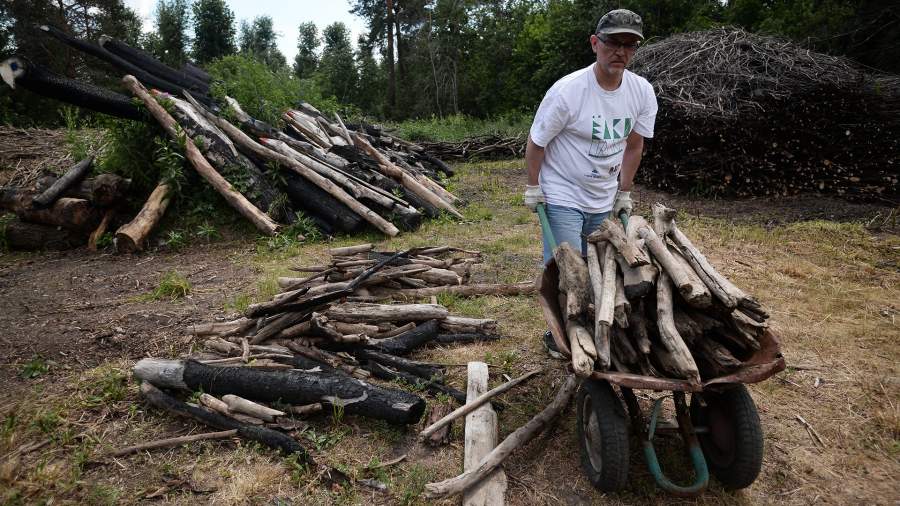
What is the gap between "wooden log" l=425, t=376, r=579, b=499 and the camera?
8.61 ft

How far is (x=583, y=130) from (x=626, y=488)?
214cm

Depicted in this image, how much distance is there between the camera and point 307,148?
29.1 feet

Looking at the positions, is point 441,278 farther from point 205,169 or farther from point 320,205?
point 205,169

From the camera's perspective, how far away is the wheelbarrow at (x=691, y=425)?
7.45 feet

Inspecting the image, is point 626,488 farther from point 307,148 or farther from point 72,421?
point 307,148

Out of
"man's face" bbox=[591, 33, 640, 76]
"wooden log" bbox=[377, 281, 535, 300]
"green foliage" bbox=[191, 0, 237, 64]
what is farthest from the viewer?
"green foliage" bbox=[191, 0, 237, 64]

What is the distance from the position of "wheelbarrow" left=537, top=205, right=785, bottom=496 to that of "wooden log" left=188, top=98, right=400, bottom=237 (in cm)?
510

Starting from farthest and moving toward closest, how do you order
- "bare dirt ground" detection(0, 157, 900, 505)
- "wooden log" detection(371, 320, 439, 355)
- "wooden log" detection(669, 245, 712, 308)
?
1. "wooden log" detection(371, 320, 439, 355)
2. "bare dirt ground" detection(0, 157, 900, 505)
3. "wooden log" detection(669, 245, 712, 308)

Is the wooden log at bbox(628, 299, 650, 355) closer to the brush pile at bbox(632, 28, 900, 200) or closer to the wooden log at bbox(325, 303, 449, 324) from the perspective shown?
the wooden log at bbox(325, 303, 449, 324)

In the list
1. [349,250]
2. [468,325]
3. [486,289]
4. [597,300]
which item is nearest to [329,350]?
[468,325]

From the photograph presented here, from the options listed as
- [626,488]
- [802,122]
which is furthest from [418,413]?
[802,122]

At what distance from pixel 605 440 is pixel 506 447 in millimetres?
622

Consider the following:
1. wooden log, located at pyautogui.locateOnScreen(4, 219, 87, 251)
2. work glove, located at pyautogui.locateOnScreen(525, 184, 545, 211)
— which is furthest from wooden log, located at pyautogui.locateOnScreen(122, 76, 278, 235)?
work glove, located at pyautogui.locateOnScreen(525, 184, 545, 211)

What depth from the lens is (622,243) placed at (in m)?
2.62
